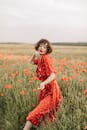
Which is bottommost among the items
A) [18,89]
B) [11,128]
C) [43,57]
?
[11,128]

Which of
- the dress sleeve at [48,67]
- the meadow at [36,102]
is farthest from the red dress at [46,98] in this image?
the meadow at [36,102]

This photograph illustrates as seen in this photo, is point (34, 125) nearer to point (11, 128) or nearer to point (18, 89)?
point (11, 128)

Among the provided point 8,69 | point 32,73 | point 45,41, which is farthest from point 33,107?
point 8,69

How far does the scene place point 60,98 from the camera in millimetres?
6543

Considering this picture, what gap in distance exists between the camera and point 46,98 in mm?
6410

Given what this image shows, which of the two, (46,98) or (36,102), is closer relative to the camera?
(46,98)

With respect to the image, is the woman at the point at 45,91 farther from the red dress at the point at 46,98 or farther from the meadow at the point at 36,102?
the meadow at the point at 36,102

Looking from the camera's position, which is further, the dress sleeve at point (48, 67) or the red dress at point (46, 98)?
the dress sleeve at point (48, 67)

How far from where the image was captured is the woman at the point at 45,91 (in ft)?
20.7

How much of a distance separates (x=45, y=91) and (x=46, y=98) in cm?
15

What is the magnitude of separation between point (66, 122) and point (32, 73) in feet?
9.96

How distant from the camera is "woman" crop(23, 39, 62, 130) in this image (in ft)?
20.7

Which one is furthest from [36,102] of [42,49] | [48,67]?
[42,49]

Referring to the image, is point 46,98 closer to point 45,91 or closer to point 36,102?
point 45,91
